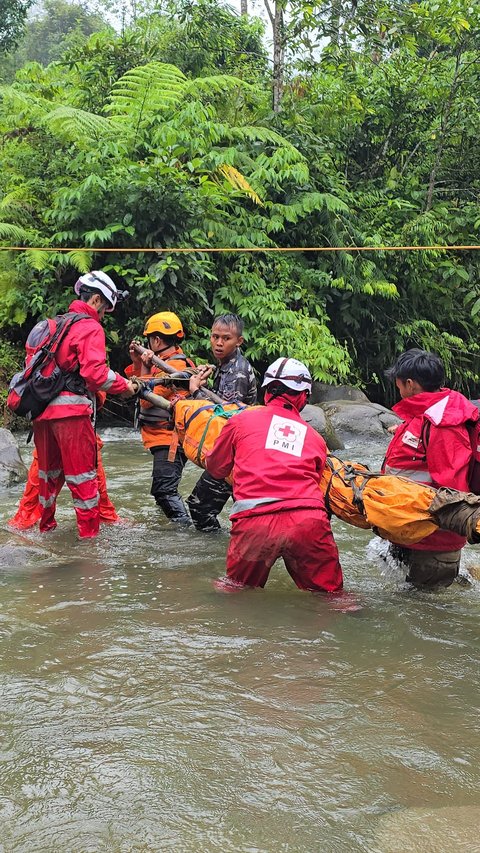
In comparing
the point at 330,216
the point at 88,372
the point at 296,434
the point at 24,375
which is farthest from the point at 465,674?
the point at 330,216

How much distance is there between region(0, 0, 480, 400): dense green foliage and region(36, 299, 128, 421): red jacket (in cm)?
539

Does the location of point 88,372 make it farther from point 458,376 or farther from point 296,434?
point 458,376

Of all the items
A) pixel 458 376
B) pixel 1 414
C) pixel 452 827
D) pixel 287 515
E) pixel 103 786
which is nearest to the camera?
pixel 452 827

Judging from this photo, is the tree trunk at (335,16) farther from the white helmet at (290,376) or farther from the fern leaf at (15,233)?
the white helmet at (290,376)

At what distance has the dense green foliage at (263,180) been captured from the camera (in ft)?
36.4

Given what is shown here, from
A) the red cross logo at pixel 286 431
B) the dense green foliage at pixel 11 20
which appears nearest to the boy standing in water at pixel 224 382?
the red cross logo at pixel 286 431

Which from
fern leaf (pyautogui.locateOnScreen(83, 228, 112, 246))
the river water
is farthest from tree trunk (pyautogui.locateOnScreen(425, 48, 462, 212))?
the river water

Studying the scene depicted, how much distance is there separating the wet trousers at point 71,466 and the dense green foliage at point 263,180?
5.37m

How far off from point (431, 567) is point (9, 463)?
4963 millimetres

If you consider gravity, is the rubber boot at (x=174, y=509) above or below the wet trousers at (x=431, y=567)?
below

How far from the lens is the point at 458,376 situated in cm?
1461

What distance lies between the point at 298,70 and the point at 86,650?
14.2 metres

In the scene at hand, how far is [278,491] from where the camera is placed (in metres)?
4.18

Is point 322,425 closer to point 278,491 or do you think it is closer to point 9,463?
point 9,463
